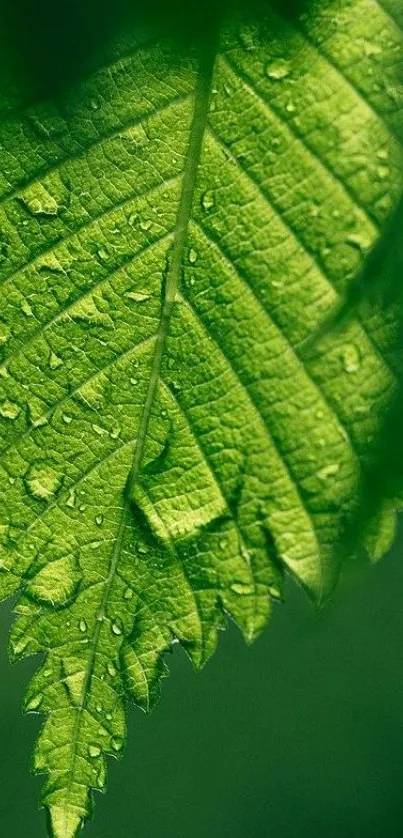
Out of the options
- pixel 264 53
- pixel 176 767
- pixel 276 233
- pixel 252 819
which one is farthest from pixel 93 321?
pixel 252 819

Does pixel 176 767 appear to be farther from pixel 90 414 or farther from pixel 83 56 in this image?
pixel 83 56

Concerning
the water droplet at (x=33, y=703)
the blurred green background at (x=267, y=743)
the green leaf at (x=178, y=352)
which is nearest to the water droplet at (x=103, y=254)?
the green leaf at (x=178, y=352)

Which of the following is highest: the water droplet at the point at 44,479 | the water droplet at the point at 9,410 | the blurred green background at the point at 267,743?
the water droplet at the point at 9,410

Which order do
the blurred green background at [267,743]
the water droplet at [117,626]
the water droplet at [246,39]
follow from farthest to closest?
the blurred green background at [267,743]
the water droplet at [117,626]
the water droplet at [246,39]

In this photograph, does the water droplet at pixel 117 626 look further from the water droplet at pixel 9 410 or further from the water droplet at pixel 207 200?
the water droplet at pixel 207 200

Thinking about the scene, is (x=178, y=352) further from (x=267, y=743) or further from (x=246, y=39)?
(x=267, y=743)

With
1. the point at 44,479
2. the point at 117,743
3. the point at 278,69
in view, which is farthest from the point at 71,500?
the point at 278,69

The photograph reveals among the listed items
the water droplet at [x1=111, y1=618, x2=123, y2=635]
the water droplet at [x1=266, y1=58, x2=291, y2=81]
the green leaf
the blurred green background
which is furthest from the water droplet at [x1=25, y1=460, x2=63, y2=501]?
the blurred green background

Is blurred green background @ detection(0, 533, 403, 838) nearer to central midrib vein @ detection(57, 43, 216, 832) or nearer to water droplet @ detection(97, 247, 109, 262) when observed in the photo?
central midrib vein @ detection(57, 43, 216, 832)
